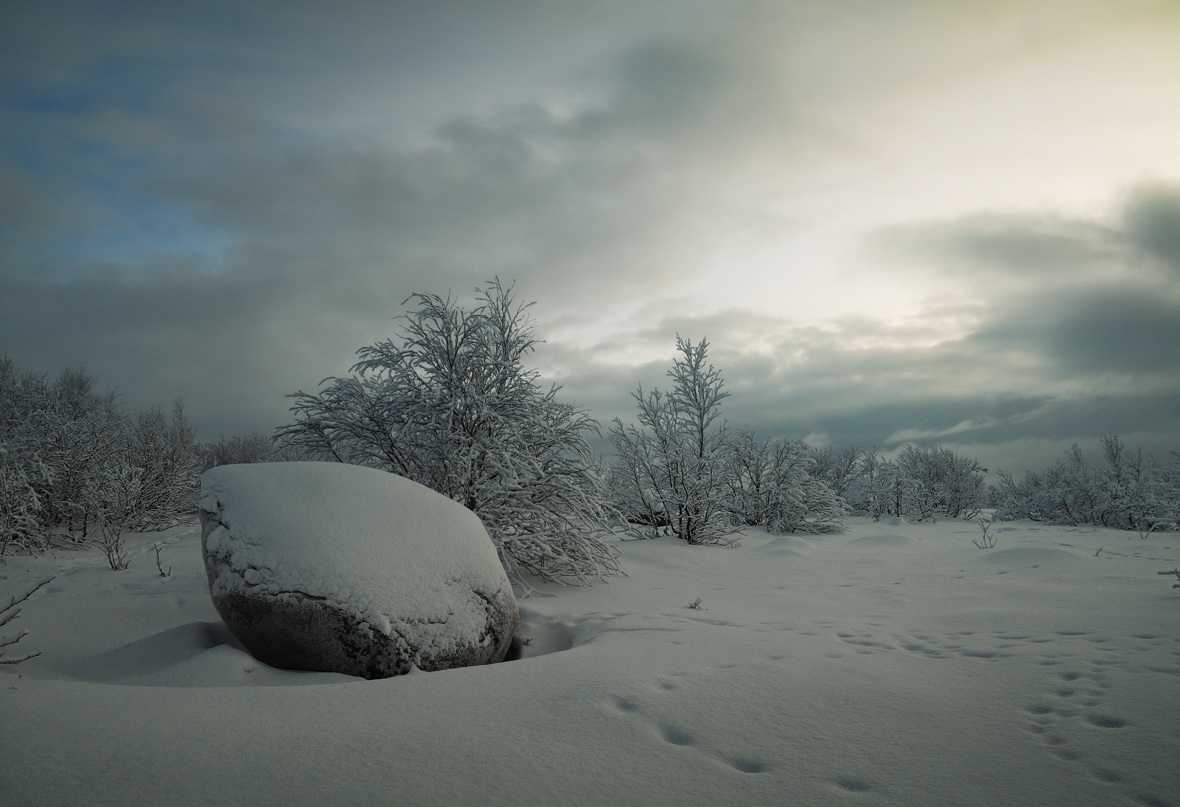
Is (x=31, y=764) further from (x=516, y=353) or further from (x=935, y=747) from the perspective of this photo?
(x=516, y=353)

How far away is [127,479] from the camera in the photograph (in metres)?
9.80

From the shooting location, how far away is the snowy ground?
174 centimetres

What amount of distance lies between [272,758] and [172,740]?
42 centimetres

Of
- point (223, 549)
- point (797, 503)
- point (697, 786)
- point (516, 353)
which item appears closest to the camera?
point (697, 786)

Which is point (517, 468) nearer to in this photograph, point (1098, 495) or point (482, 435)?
point (482, 435)

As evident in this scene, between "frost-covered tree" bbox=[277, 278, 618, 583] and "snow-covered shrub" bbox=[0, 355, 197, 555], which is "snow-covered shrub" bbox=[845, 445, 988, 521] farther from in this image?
"snow-covered shrub" bbox=[0, 355, 197, 555]

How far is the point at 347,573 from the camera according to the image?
354 centimetres

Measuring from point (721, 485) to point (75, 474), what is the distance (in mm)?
13141

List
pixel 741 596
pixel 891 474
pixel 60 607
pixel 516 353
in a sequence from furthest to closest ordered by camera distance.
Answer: pixel 891 474, pixel 516 353, pixel 741 596, pixel 60 607

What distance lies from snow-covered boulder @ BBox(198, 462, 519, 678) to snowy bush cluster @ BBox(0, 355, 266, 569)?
5.89 meters

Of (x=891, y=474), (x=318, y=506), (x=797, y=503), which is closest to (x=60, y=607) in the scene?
(x=318, y=506)

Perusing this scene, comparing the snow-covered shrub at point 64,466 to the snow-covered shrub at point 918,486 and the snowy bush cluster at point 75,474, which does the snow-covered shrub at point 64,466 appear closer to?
the snowy bush cluster at point 75,474

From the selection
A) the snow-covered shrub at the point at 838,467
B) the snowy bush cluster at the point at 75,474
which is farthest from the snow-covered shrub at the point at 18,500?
the snow-covered shrub at the point at 838,467

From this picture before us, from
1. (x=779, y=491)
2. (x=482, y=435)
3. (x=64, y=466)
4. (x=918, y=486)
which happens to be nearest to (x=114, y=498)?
(x=64, y=466)
